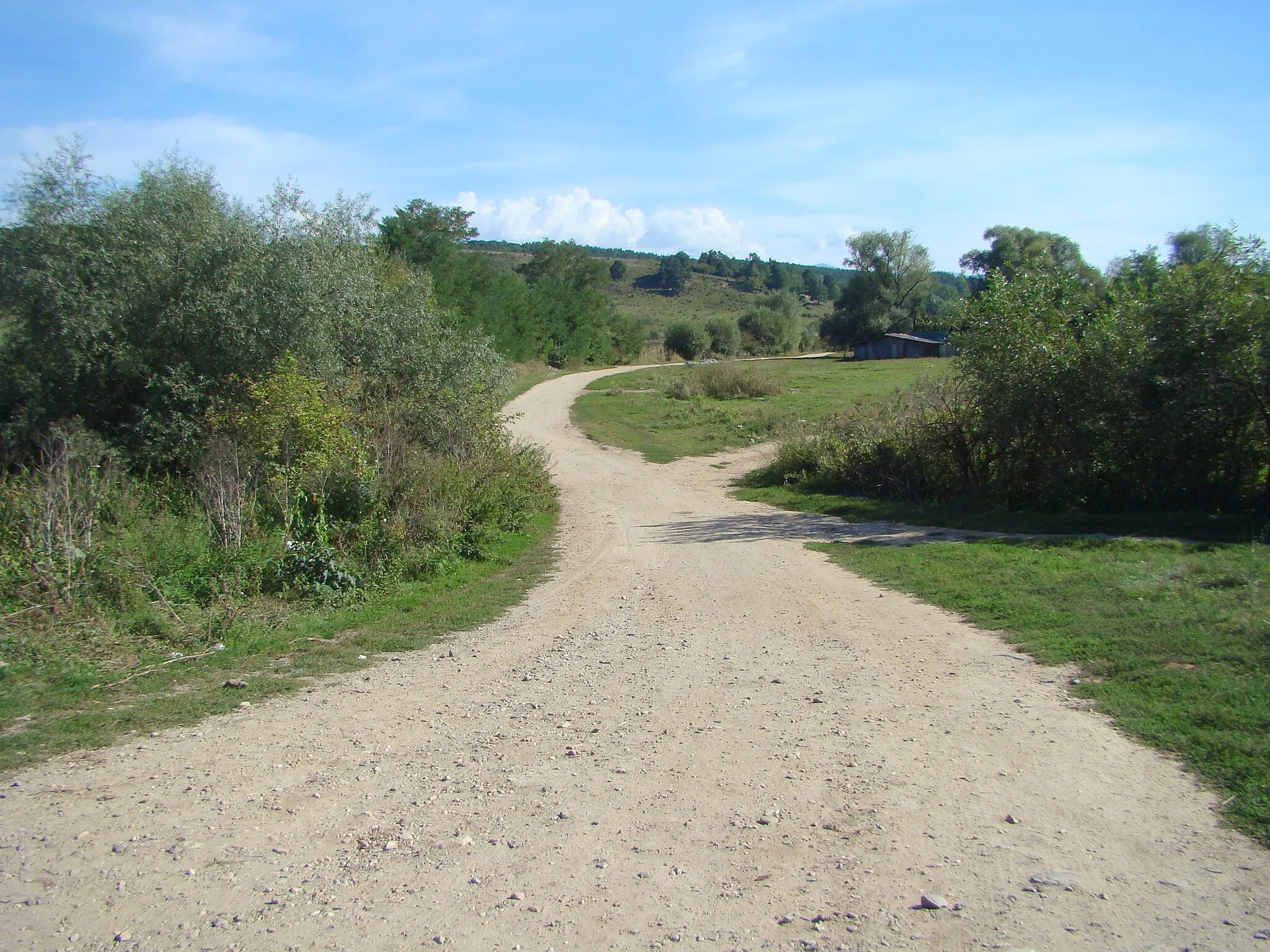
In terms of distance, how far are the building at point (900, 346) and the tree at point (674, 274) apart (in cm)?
6780

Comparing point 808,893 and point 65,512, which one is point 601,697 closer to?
point 808,893

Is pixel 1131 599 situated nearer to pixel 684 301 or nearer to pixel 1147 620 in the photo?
pixel 1147 620

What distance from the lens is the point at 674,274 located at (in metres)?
147

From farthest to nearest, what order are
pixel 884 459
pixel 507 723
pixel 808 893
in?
pixel 884 459
pixel 507 723
pixel 808 893

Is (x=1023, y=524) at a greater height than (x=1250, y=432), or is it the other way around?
(x=1250, y=432)

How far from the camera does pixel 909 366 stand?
5772 cm

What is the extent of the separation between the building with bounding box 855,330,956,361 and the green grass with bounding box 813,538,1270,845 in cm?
5596

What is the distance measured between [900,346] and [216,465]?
222 feet

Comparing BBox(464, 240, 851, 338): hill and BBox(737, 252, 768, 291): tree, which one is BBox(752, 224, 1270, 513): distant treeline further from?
BBox(737, 252, 768, 291): tree

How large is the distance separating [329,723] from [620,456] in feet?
65.6

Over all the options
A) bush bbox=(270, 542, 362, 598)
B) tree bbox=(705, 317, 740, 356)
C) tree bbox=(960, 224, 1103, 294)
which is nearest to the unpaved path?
bush bbox=(270, 542, 362, 598)

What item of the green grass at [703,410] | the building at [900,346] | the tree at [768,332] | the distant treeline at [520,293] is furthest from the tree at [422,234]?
the tree at [768,332]

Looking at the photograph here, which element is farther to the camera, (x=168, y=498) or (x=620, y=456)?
(x=620, y=456)

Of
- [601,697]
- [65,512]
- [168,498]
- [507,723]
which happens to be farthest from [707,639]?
[168,498]
